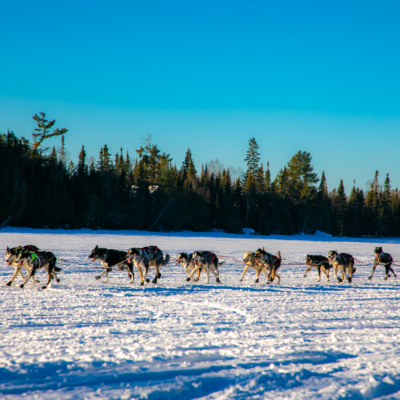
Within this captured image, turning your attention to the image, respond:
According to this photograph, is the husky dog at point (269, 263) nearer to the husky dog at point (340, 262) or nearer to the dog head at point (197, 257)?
the dog head at point (197, 257)

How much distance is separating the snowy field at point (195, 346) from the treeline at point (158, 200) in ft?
107

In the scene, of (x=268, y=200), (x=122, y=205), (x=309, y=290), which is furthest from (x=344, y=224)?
(x=309, y=290)

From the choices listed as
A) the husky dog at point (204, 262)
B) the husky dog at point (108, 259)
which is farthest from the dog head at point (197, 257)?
the husky dog at point (108, 259)

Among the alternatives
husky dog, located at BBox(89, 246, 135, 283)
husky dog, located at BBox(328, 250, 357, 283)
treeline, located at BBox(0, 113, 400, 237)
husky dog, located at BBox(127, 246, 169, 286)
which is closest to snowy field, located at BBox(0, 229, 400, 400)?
husky dog, located at BBox(127, 246, 169, 286)

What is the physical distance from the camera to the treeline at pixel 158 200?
3803 centimetres

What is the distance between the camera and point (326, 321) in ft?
16.9

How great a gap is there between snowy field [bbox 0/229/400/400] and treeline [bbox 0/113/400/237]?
107 feet

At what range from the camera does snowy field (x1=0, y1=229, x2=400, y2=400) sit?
280 cm

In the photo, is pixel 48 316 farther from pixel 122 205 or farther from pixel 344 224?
pixel 344 224

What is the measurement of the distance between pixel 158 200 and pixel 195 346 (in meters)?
44.4

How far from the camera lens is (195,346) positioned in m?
3.82

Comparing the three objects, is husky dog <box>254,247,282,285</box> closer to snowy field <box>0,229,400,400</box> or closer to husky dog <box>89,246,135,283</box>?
snowy field <box>0,229,400,400</box>

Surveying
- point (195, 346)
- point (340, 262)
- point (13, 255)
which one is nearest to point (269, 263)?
point (340, 262)

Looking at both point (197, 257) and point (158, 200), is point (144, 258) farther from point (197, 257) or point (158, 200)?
point (158, 200)
